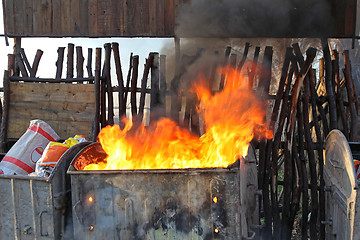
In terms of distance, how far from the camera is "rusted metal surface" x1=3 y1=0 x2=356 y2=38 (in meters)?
5.42

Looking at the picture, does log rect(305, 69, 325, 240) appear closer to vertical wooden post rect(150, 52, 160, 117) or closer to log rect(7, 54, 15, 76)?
vertical wooden post rect(150, 52, 160, 117)

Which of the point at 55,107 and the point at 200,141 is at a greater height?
the point at 55,107

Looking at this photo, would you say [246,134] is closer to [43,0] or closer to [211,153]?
[211,153]

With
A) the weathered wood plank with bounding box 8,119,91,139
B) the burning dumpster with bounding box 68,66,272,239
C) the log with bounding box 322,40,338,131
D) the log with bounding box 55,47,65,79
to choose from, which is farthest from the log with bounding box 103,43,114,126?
the log with bounding box 322,40,338,131

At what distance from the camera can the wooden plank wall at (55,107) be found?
528 cm

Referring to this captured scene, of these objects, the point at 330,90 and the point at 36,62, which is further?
the point at 36,62

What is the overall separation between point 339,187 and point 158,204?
74.2 inches

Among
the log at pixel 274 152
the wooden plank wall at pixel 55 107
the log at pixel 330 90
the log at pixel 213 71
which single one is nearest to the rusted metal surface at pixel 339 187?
the log at pixel 274 152

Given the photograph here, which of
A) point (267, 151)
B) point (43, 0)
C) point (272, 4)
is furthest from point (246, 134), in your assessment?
point (43, 0)

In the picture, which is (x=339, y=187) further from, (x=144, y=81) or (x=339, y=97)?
(x=144, y=81)

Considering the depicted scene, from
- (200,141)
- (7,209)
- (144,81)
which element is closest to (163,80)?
(144,81)

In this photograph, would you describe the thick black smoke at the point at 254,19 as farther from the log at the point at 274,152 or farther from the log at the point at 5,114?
the log at the point at 5,114

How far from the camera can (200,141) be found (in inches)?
153

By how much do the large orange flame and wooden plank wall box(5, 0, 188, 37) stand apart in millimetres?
1763
